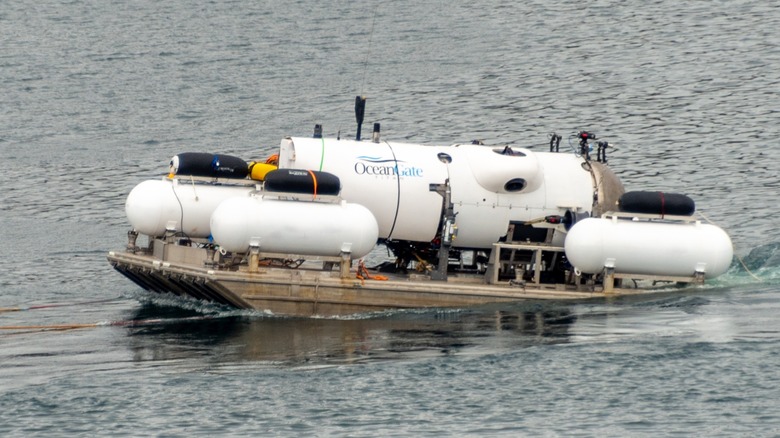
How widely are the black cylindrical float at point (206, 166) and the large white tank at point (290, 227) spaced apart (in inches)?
96.0

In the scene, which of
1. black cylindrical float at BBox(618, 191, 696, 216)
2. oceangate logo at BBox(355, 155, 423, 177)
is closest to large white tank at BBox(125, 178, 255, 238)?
oceangate logo at BBox(355, 155, 423, 177)

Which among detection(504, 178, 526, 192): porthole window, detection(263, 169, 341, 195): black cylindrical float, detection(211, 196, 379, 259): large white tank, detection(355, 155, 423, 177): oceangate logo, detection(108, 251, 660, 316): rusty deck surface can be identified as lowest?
detection(108, 251, 660, 316): rusty deck surface

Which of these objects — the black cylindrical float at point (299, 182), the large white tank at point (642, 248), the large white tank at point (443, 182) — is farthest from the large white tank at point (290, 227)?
the large white tank at point (642, 248)

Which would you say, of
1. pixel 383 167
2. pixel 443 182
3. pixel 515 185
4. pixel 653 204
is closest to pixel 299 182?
pixel 383 167

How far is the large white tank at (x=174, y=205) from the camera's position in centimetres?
2605

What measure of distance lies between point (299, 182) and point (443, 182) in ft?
9.33

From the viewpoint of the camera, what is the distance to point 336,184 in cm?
2436

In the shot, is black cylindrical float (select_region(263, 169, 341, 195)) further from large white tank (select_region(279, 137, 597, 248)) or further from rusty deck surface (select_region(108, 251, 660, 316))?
rusty deck surface (select_region(108, 251, 660, 316))

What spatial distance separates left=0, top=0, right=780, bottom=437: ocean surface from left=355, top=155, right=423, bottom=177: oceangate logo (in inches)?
100

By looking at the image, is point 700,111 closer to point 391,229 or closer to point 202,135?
point 202,135

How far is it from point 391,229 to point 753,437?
920 cm

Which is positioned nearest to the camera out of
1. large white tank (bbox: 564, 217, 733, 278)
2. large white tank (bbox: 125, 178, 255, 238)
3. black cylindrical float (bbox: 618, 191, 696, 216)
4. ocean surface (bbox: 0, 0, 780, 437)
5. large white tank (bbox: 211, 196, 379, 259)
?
ocean surface (bbox: 0, 0, 780, 437)

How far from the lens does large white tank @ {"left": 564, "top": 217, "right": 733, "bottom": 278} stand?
2497cm

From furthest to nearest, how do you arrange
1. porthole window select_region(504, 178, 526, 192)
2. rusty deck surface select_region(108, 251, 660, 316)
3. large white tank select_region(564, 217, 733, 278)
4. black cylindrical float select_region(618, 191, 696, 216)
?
1. porthole window select_region(504, 178, 526, 192)
2. black cylindrical float select_region(618, 191, 696, 216)
3. large white tank select_region(564, 217, 733, 278)
4. rusty deck surface select_region(108, 251, 660, 316)
